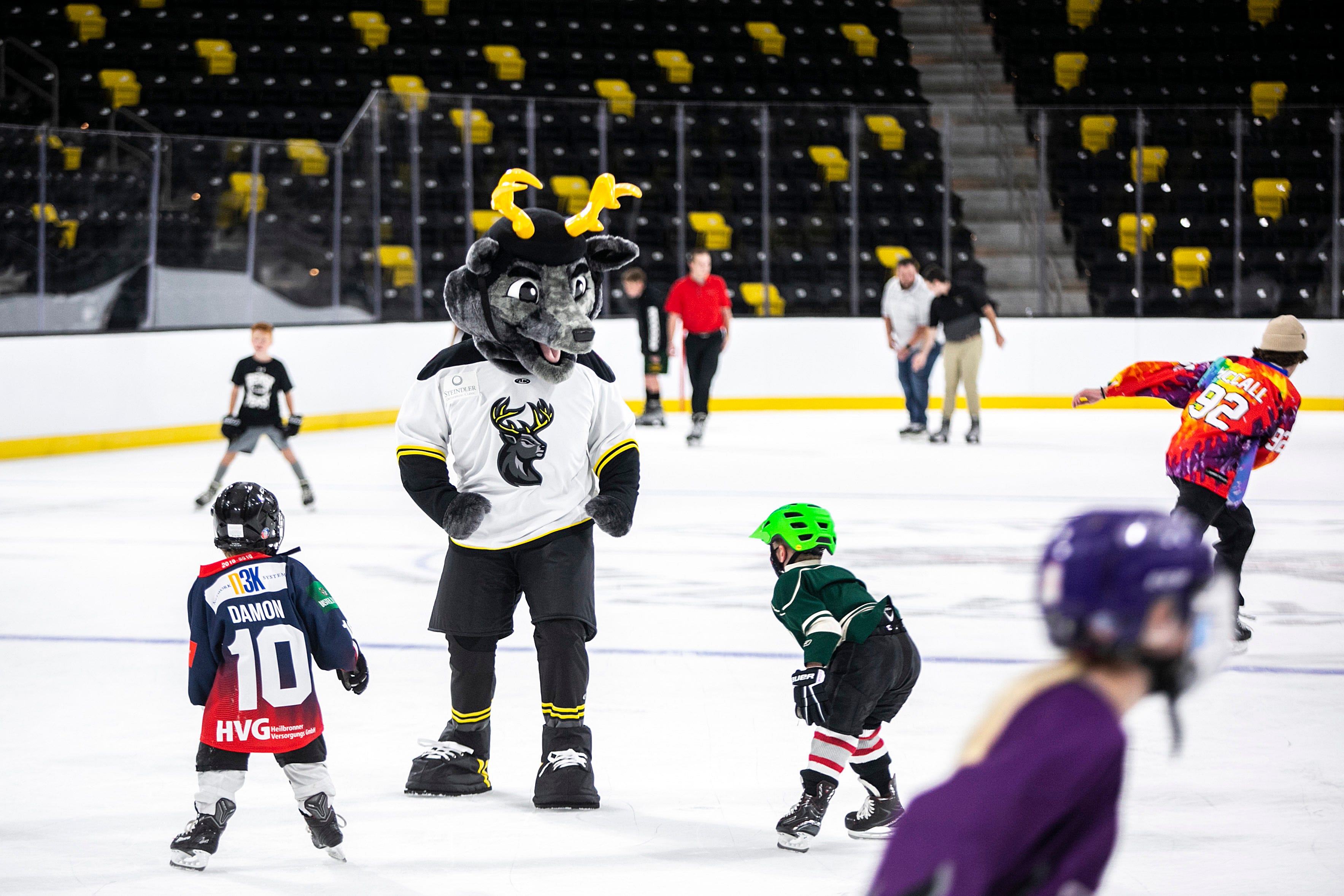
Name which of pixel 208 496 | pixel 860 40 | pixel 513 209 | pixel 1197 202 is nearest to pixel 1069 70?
pixel 860 40

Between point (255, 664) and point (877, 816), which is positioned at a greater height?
point (255, 664)

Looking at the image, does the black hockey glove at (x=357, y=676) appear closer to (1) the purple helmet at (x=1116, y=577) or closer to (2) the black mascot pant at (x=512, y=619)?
(2) the black mascot pant at (x=512, y=619)

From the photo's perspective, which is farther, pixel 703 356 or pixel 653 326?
pixel 653 326

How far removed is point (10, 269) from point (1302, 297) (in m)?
11.3

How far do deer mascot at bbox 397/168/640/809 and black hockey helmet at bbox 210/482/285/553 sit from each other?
0.60 meters

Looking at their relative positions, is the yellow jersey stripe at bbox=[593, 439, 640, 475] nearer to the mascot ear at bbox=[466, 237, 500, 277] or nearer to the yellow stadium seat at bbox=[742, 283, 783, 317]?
the mascot ear at bbox=[466, 237, 500, 277]

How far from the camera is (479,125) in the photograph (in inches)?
592

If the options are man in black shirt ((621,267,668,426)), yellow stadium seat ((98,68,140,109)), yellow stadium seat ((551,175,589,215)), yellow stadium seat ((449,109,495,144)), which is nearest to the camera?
man in black shirt ((621,267,668,426))

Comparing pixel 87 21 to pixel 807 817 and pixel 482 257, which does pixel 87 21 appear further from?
pixel 807 817

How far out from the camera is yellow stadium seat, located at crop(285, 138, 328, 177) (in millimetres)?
13586

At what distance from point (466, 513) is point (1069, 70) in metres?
17.2

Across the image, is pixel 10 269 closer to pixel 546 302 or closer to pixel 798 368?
pixel 798 368

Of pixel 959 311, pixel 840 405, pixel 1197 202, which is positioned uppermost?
pixel 1197 202

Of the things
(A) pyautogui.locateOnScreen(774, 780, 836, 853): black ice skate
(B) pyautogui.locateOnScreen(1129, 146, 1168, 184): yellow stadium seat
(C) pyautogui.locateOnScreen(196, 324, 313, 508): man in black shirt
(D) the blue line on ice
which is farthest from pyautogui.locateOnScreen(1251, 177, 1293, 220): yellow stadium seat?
(A) pyautogui.locateOnScreen(774, 780, 836, 853): black ice skate
